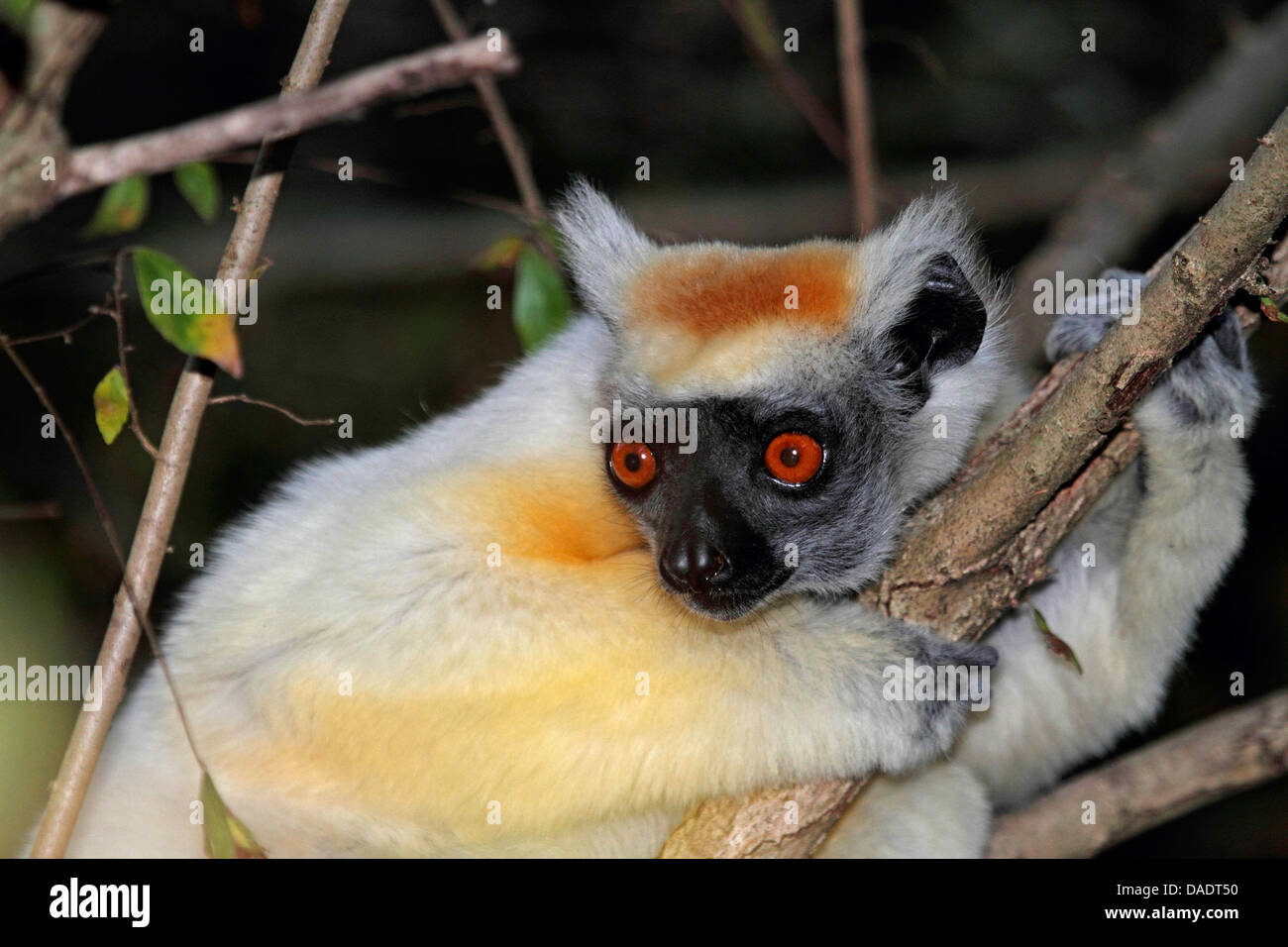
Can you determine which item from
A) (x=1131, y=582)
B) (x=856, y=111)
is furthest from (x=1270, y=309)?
(x=856, y=111)

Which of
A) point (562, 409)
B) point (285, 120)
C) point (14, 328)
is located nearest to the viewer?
point (285, 120)

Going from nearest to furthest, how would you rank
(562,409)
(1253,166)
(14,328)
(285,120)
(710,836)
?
(285,120), (1253,166), (710,836), (562,409), (14,328)

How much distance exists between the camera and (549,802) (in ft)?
9.91

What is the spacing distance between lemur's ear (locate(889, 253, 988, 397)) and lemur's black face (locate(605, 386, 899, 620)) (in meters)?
0.21

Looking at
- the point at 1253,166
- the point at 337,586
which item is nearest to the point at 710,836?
the point at 337,586

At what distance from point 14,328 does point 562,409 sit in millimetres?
4308

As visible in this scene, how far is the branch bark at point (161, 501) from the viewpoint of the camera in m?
2.51

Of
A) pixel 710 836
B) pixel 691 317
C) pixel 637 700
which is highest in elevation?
pixel 691 317

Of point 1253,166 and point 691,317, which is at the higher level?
point 691,317

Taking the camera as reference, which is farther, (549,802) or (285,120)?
(549,802)

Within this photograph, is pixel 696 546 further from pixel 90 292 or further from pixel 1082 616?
pixel 90 292

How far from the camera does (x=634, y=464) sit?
3262 mm

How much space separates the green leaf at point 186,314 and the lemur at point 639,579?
1.11 metres

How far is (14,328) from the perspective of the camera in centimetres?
638
